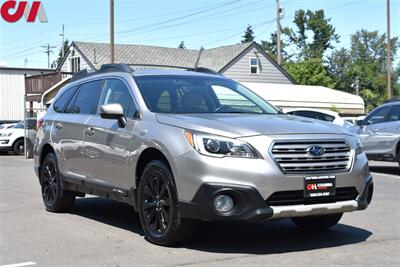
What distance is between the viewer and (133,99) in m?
6.92

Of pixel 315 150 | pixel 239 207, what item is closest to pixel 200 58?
pixel 315 150

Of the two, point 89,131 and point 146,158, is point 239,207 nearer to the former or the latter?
point 146,158

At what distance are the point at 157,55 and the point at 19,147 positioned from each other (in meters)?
19.6

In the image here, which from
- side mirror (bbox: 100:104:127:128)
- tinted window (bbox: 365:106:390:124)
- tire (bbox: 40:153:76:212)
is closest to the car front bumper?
side mirror (bbox: 100:104:127:128)

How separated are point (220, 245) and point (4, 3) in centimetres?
1960

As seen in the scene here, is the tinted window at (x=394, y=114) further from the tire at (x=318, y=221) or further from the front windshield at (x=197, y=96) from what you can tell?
the tire at (x=318, y=221)

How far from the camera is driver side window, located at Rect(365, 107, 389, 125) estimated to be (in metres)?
14.8

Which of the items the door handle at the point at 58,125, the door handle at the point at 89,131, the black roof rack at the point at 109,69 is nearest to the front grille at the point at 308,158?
the black roof rack at the point at 109,69

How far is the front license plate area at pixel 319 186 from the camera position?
5805 mm

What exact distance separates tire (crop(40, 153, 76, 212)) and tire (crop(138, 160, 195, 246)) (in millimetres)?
2277

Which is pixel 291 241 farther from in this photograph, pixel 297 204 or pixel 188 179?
pixel 188 179

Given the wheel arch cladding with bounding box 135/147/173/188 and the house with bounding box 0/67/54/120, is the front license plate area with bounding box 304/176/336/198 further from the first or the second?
the house with bounding box 0/67/54/120

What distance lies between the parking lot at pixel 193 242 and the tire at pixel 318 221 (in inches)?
4.5

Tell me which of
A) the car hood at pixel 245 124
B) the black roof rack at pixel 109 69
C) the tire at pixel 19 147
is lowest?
the tire at pixel 19 147
